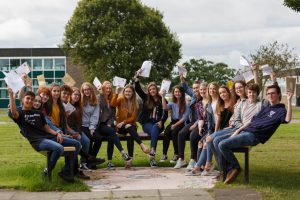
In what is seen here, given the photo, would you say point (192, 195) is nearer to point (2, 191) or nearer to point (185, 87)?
point (2, 191)

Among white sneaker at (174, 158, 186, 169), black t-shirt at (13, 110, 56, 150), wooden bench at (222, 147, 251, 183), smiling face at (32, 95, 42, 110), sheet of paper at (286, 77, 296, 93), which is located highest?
sheet of paper at (286, 77, 296, 93)

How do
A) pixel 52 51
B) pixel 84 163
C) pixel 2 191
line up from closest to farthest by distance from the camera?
pixel 2 191 → pixel 84 163 → pixel 52 51

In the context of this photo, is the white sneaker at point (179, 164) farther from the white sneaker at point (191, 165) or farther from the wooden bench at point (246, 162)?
the wooden bench at point (246, 162)

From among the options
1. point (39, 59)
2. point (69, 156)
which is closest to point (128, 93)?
point (69, 156)

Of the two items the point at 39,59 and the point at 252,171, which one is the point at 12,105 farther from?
the point at 39,59

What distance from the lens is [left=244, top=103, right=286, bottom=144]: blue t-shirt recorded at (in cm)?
846

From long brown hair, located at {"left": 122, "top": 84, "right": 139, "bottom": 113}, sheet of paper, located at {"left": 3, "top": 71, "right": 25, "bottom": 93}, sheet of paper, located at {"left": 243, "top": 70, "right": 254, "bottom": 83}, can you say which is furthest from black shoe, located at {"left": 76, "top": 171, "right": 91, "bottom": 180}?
sheet of paper, located at {"left": 243, "top": 70, "right": 254, "bottom": 83}

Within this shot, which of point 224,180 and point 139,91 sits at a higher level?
point 139,91

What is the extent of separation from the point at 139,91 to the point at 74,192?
12.4ft

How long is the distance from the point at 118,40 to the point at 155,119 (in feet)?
109

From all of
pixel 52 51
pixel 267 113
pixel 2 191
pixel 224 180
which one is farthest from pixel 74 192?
pixel 52 51

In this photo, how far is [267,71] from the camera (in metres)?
9.54

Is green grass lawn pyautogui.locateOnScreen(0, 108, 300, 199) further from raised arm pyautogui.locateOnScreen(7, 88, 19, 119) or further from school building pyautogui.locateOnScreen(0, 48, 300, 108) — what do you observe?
school building pyautogui.locateOnScreen(0, 48, 300, 108)

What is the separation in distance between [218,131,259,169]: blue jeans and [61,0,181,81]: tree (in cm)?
3434
